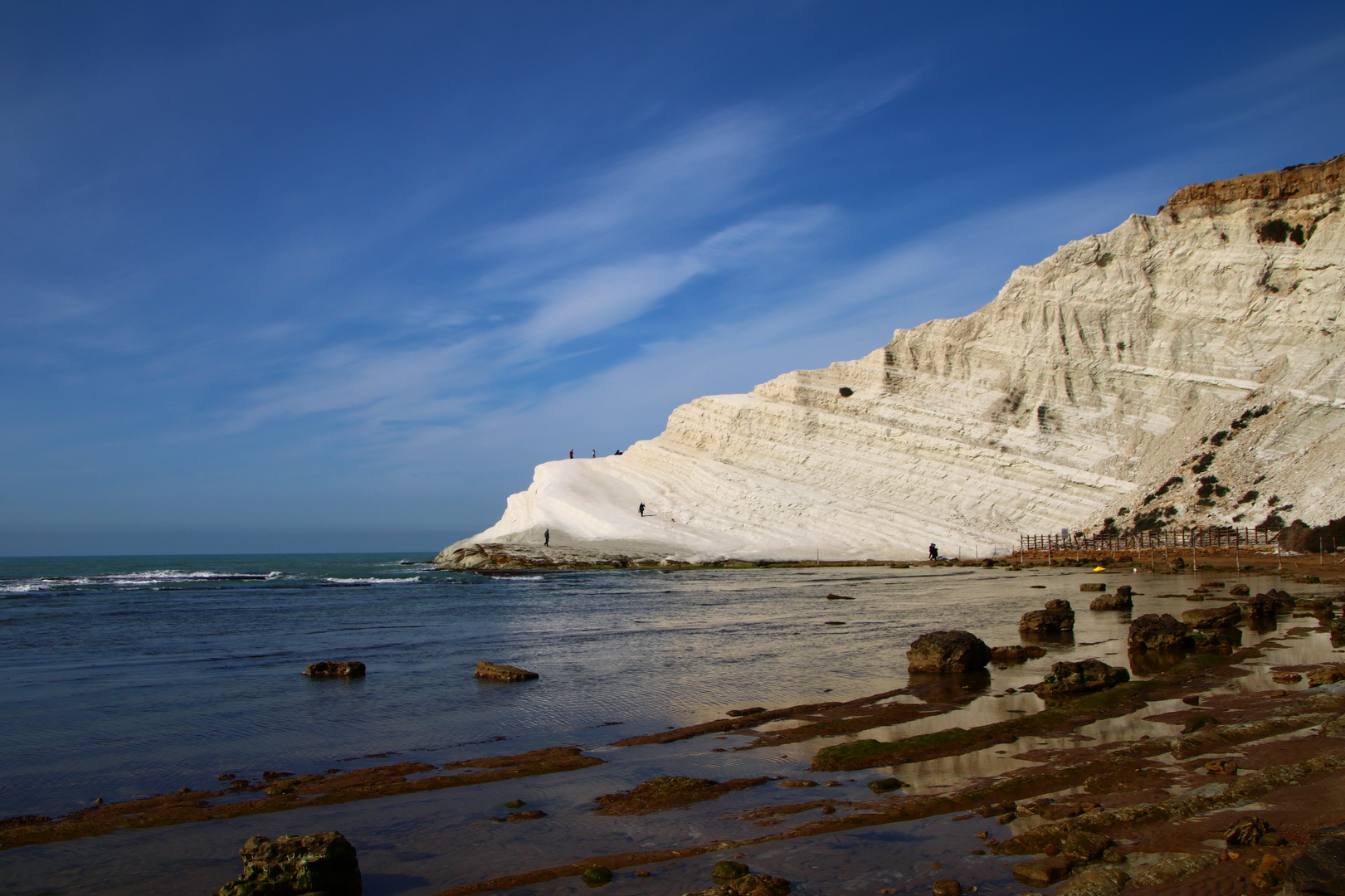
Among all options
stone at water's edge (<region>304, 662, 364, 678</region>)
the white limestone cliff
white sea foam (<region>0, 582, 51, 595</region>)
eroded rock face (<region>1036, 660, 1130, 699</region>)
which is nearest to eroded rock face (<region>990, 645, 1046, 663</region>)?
eroded rock face (<region>1036, 660, 1130, 699</region>)

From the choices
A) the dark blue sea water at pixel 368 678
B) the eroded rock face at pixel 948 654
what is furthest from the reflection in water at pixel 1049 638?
the eroded rock face at pixel 948 654

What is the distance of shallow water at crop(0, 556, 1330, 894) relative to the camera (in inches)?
189

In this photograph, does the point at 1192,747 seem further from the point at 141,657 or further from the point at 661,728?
the point at 141,657

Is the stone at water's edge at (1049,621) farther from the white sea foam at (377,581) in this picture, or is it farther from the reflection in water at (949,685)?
the white sea foam at (377,581)

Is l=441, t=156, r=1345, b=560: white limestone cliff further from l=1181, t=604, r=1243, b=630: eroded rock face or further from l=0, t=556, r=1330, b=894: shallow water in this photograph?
l=1181, t=604, r=1243, b=630: eroded rock face

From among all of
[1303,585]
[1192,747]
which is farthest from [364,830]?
[1303,585]

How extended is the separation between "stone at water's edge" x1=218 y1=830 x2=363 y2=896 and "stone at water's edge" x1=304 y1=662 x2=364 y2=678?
7.42 m

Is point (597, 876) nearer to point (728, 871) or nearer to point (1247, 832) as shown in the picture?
point (728, 871)

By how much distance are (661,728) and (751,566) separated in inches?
1246

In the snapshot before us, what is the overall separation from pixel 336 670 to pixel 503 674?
99.6 inches

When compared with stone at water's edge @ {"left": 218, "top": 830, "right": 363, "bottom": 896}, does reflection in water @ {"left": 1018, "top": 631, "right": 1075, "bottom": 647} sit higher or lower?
lower

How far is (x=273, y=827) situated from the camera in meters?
5.31

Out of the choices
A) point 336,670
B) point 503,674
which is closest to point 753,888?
point 503,674

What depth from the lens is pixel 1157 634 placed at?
11305mm
